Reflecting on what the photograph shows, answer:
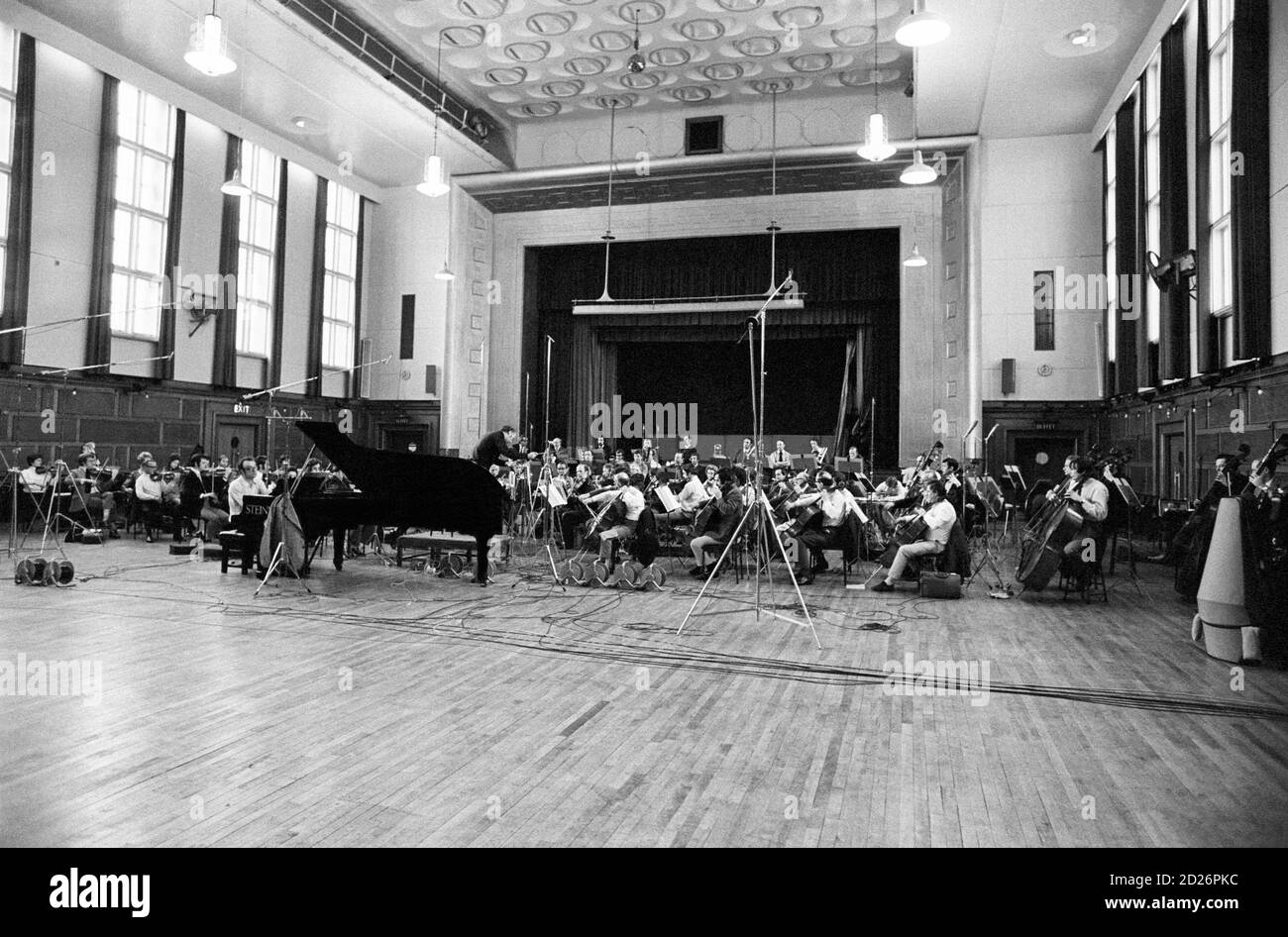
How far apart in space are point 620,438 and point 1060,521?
523 inches

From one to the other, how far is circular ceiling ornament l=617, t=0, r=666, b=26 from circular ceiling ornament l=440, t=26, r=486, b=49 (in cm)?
244

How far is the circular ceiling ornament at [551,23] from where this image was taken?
1243cm

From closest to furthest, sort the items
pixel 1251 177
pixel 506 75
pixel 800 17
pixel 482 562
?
pixel 482 562, pixel 1251 177, pixel 800 17, pixel 506 75

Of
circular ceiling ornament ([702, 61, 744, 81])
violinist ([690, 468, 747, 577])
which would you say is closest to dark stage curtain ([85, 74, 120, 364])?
circular ceiling ornament ([702, 61, 744, 81])

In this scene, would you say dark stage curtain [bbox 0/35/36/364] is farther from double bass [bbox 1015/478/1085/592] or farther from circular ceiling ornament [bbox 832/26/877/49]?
double bass [bbox 1015/478/1085/592]

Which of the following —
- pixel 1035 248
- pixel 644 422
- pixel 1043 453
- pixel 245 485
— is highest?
pixel 1035 248

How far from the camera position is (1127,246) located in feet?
40.2

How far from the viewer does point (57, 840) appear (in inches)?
88.3

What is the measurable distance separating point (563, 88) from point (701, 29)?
3455 millimetres

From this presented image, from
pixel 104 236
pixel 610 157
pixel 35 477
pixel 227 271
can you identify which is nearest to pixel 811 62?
pixel 610 157

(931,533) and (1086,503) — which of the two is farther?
(931,533)

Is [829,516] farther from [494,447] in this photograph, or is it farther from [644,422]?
[644,422]

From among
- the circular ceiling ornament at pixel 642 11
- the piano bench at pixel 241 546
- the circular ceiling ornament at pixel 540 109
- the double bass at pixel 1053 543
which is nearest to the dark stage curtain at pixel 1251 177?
the double bass at pixel 1053 543

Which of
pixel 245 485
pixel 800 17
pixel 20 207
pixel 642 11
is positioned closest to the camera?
pixel 245 485
